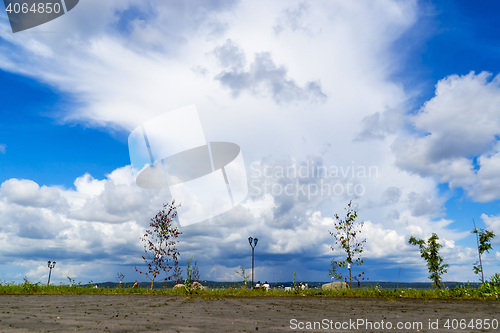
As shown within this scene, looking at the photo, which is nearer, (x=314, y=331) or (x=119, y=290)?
(x=314, y=331)

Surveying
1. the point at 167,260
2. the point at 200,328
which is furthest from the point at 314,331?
the point at 167,260

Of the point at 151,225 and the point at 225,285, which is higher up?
the point at 151,225

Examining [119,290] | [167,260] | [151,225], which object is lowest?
[119,290]

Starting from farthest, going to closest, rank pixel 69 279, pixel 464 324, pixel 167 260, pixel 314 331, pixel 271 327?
1. pixel 167 260
2. pixel 69 279
3. pixel 464 324
4. pixel 271 327
5. pixel 314 331

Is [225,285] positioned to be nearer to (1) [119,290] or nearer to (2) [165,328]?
(1) [119,290]

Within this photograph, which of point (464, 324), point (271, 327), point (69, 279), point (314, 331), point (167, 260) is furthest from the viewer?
point (167, 260)

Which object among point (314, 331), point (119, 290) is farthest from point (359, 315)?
point (119, 290)

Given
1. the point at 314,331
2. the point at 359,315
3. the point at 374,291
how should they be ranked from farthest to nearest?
the point at 374,291, the point at 359,315, the point at 314,331

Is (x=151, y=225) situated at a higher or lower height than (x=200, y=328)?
higher

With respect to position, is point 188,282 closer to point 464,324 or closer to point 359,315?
point 359,315

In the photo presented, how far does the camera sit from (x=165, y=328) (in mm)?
4930

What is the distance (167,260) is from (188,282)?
6.56 m

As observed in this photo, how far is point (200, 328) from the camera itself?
4965 mm

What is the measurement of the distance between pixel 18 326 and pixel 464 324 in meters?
8.10
